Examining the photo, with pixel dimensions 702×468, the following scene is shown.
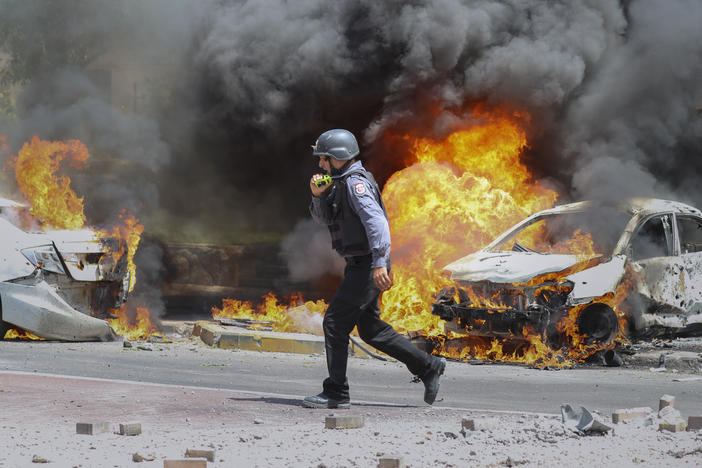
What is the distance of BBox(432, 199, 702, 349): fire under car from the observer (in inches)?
392

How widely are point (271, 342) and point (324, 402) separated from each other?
15.8 ft

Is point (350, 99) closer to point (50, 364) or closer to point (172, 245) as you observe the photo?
point (172, 245)

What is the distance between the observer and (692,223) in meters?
11.5

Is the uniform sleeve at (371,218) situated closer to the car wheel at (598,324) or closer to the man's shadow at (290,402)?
the man's shadow at (290,402)

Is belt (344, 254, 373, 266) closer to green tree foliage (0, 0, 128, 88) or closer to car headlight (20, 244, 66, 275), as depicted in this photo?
car headlight (20, 244, 66, 275)

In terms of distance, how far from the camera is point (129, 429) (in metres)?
5.48

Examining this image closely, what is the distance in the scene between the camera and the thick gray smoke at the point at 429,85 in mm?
15102

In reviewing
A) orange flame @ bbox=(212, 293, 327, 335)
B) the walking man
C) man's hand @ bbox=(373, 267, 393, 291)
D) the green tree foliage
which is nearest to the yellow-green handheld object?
the walking man

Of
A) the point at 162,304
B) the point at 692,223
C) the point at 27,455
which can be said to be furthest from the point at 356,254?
the point at 162,304

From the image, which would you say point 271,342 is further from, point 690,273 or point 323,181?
point 323,181

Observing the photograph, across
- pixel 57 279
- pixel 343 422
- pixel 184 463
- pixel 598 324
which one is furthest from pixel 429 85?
pixel 184 463

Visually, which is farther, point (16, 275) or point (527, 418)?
point (16, 275)

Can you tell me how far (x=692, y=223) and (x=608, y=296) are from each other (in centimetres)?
210

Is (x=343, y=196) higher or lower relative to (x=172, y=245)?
lower
